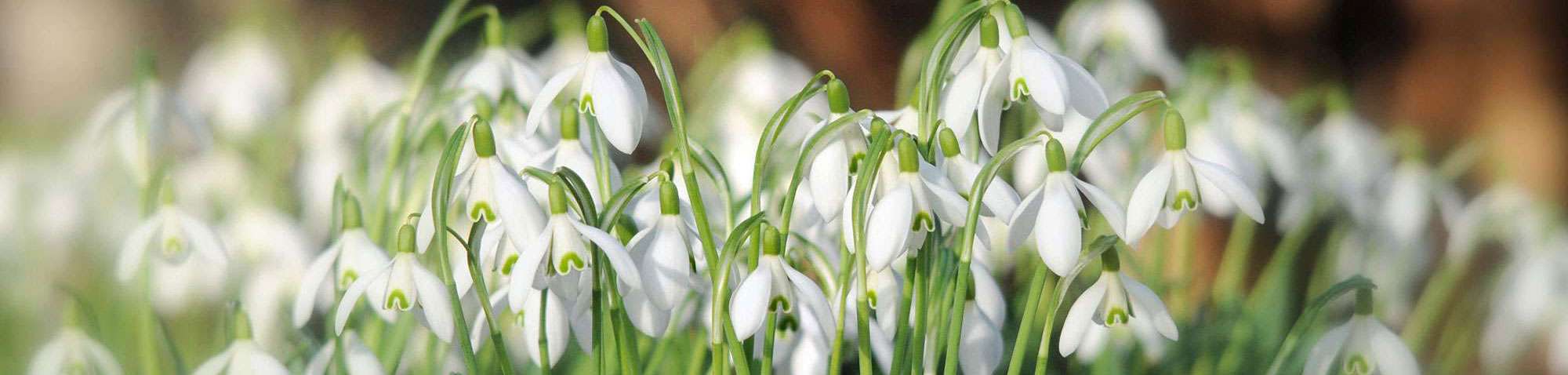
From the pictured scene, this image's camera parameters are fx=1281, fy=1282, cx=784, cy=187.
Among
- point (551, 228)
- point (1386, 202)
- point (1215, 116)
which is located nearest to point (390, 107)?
point (551, 228)

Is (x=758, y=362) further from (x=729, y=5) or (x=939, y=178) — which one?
(x=729, y=5)

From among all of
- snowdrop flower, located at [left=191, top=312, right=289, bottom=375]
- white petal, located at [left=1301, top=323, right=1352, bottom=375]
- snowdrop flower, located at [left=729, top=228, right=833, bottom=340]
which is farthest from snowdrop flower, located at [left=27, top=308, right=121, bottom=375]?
white petal, located at [left=1301, top=323, right=1352, bottom=375]

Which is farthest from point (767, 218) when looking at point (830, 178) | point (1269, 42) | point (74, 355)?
point (1269, 42)

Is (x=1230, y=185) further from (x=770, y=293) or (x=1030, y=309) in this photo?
(x=770, y=293)

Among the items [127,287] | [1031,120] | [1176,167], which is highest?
[1031,120]

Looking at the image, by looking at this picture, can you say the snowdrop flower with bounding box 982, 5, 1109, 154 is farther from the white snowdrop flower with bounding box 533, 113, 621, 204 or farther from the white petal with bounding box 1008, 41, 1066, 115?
the white snowdrop flower with bounding box 533, 113, 621, 204

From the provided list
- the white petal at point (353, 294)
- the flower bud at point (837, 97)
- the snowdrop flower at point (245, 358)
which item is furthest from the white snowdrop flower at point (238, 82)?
the flower bud at point (837, 97)
